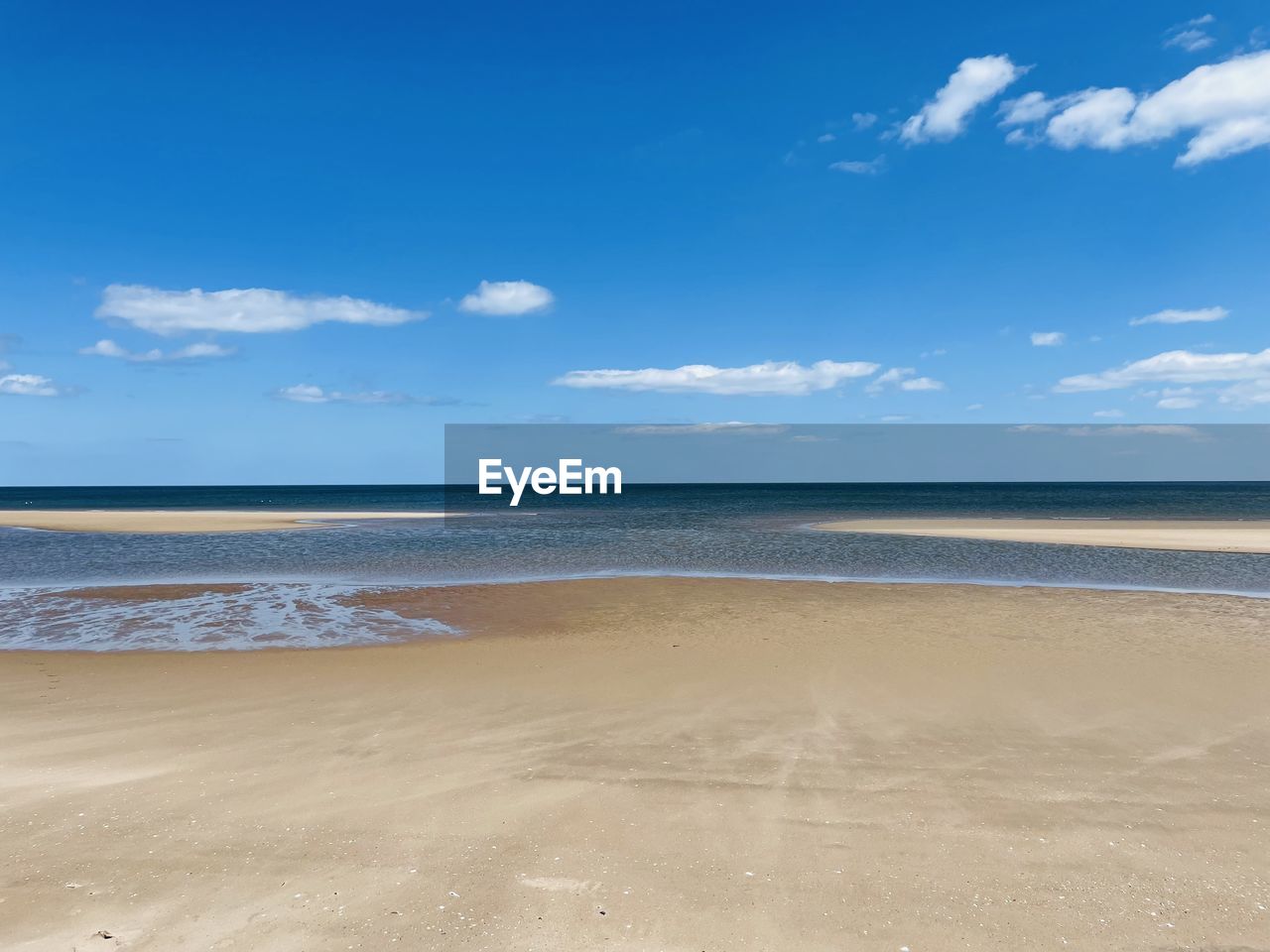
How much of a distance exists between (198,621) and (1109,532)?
161 feet

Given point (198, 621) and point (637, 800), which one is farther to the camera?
point (198, 621)

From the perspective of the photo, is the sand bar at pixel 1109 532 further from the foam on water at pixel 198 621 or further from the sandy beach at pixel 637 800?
the foam on water at pixel 198 621

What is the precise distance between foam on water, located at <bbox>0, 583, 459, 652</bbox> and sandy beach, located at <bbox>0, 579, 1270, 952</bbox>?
4.69 ft

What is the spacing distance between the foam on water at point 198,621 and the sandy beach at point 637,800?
1429mm

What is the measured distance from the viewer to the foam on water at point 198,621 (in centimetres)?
1521

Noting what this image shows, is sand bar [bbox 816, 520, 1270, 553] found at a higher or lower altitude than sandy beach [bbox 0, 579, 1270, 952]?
higher

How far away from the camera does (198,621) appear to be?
17.4m

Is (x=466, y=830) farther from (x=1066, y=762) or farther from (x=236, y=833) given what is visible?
(x=1066, y=762)

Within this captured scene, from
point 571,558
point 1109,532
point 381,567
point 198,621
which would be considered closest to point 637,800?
point 198,621

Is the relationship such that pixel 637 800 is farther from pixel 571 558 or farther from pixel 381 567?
pixel 571 558

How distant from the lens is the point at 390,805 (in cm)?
705

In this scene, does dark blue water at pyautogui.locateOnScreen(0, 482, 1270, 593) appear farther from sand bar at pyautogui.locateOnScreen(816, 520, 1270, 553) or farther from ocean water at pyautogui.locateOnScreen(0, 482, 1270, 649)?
sand bar at pyautogui.locateOnScreen(816, 520, 1270, 553)

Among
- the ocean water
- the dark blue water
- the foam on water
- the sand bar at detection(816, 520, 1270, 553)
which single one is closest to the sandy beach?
the foam on water

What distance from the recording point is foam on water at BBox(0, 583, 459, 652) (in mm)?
15211
